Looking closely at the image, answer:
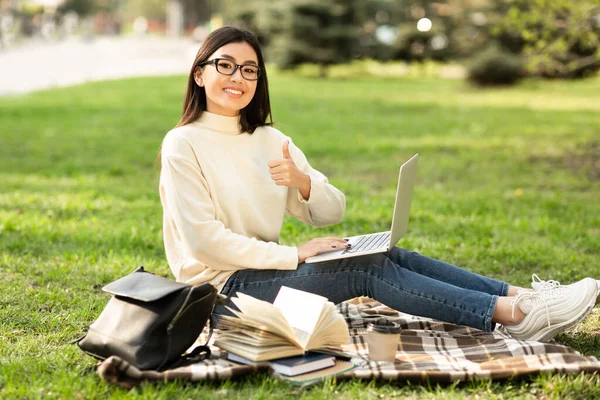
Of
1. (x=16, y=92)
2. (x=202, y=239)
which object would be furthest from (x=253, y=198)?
(x=16, y=92)

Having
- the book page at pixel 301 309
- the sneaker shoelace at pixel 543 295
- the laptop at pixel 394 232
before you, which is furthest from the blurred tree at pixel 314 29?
the book page at pixel 301 309

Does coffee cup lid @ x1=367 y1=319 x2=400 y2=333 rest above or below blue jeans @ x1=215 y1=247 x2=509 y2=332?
below

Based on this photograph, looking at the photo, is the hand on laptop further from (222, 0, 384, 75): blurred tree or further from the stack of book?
(222, 0, 384, 75): blurred tree

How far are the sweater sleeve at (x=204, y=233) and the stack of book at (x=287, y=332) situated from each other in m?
0.23

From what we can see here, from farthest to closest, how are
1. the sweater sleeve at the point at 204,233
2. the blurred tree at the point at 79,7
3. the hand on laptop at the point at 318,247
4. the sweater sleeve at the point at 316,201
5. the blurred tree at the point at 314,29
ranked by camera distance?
1. the blurred tree at the point at 79,7
2. the blurred tree at the point at 314,29
3. the sweater sleeve at the point at 316,201
4. the hand on laptop at the point at 318,247
5. the sweater sleeve at the point at 204,233

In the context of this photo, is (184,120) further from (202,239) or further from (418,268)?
(418,268)

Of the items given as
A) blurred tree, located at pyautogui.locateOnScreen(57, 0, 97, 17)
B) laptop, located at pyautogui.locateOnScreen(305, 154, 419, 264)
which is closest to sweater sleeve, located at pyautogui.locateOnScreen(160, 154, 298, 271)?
laptop, located at pyautogui.locateOnScreen(305, 154, 419, 264)

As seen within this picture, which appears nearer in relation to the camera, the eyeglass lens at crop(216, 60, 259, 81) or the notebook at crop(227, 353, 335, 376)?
the notebook at crop(227, 353, 335, 376)

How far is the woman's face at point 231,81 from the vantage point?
3.65m

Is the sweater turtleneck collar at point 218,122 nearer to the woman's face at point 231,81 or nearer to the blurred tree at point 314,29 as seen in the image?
the woman's face at point 231,81

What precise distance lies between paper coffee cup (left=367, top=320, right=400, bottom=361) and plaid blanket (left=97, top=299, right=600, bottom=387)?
39mm

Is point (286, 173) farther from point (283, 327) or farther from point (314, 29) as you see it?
point (314, 29)

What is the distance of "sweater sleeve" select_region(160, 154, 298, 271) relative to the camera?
11.2 feet

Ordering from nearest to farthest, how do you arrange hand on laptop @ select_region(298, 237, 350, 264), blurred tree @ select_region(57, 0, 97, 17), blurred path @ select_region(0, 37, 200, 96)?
1. hand on laptop @ select_region(298, 237, 350, 264)
2. blurred path @ select_region(0, 37, 200, 96)
3. blurred tree @ select_region(57, 0, 97, 17)
